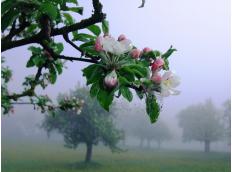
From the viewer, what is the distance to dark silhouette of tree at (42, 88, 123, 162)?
114ft

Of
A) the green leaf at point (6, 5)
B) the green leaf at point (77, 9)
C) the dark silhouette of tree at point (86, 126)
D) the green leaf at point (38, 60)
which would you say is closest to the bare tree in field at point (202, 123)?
the dark silhouette of tree at point (86, 126)

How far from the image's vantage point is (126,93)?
5.13 feet

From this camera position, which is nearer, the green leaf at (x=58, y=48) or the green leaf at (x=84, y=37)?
the green leaf at (x=84, y=37)

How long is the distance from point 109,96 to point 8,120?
125 meters

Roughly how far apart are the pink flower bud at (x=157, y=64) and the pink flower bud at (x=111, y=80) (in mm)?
274

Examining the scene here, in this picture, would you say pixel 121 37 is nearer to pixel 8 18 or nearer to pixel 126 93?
pixel 126 93

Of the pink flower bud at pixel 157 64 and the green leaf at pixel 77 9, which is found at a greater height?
the green leaf at pixel 77 9

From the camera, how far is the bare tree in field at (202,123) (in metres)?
60.3

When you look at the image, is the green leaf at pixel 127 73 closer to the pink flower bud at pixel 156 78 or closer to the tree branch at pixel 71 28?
the pink flower bud at pixel 156 78

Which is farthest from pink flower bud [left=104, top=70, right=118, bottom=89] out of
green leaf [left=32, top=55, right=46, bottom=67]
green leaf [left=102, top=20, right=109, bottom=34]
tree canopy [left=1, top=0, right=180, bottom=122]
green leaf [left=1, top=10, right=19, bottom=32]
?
green leaf [left=32, top=55, right=46, bottom=67]

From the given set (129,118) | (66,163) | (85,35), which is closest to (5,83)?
(85,35)

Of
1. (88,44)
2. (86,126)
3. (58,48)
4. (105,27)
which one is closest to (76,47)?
(88,44)

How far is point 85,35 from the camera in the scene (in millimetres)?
1964

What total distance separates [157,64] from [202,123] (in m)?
64.5
